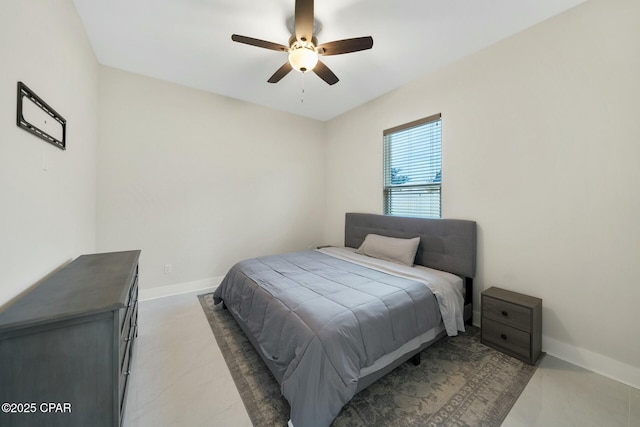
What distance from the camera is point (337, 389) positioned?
128 cm

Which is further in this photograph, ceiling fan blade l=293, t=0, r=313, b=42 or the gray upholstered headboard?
the gray upholstered headboard

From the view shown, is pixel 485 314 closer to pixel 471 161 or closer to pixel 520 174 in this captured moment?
pixel 520 174

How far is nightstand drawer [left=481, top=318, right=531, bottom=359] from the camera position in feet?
6.23

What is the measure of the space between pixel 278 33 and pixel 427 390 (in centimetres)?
317

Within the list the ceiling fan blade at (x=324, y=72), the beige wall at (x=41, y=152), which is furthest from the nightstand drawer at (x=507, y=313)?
the beige wall at (x=41, y=152)

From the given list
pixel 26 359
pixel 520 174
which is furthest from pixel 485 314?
pixel 26 359

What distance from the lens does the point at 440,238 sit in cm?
265

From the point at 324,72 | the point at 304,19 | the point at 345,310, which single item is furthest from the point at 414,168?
the point at 345,310

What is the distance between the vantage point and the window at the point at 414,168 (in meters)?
2.88

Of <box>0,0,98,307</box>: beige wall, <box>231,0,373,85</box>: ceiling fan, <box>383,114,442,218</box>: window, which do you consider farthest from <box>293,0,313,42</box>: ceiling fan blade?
<box>383,114,442,218</box>: window

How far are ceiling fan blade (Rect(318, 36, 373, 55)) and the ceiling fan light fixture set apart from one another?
83mm

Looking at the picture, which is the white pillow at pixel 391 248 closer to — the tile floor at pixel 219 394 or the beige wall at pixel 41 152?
the tile floor at pixel 219 394

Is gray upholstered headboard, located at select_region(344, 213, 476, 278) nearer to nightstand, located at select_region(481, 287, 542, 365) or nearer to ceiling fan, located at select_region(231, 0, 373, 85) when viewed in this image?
nightstand, located at select_region(481, 287, 542, 365)

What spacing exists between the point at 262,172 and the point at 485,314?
3398 mm
